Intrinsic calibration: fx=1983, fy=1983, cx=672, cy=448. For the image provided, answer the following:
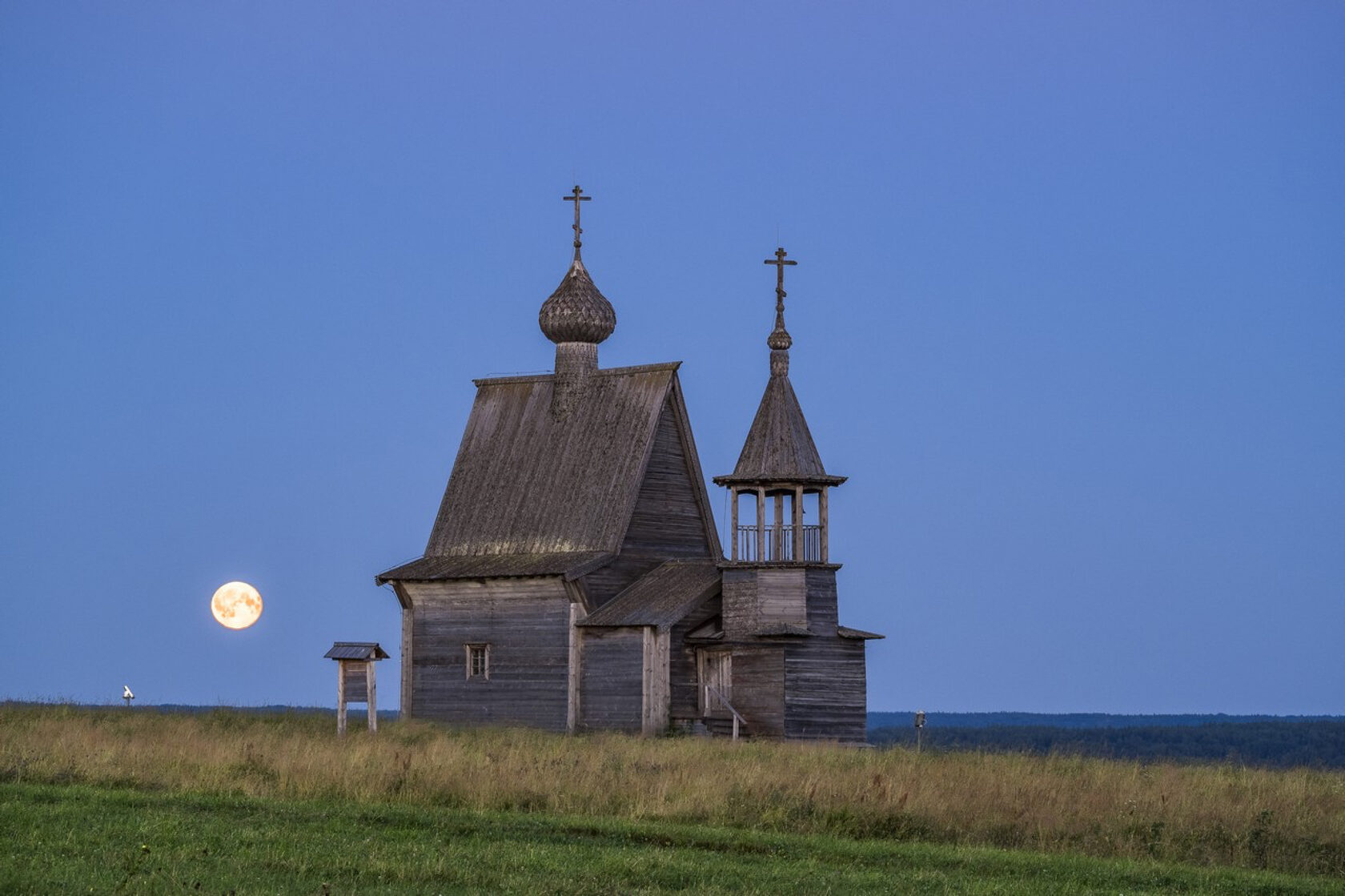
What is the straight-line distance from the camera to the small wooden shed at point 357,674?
4231 cm

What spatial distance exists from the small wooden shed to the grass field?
9355 millimetres

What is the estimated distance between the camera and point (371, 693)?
4234cm

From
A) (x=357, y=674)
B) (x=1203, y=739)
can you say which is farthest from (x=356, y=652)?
(x=1203, y=739)

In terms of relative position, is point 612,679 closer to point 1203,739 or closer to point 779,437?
point 779,437

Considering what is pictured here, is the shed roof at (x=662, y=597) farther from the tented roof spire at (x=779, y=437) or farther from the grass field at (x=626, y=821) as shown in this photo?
the grass field at (x=626, y=821)

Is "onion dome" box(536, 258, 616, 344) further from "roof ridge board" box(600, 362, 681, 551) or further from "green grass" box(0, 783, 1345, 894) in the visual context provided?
"green grass" box(0, 783, 1345, 894)

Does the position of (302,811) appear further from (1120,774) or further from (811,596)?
(811,596)

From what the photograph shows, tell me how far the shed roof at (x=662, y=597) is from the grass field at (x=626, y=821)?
12586 mm

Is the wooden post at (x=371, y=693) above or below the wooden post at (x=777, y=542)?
below

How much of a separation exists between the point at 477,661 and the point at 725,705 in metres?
8.23

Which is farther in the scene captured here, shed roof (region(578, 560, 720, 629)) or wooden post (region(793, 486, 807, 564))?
shed roof (region(578, 560, 720, 629))

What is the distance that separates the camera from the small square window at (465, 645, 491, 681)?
1954 inches

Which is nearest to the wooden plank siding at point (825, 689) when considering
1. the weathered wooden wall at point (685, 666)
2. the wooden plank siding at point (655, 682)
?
the weathered wooden wall at point (685, 666)

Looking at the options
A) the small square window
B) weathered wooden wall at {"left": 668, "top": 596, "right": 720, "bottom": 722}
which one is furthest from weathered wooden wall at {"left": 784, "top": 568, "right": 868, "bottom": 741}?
the small square window
